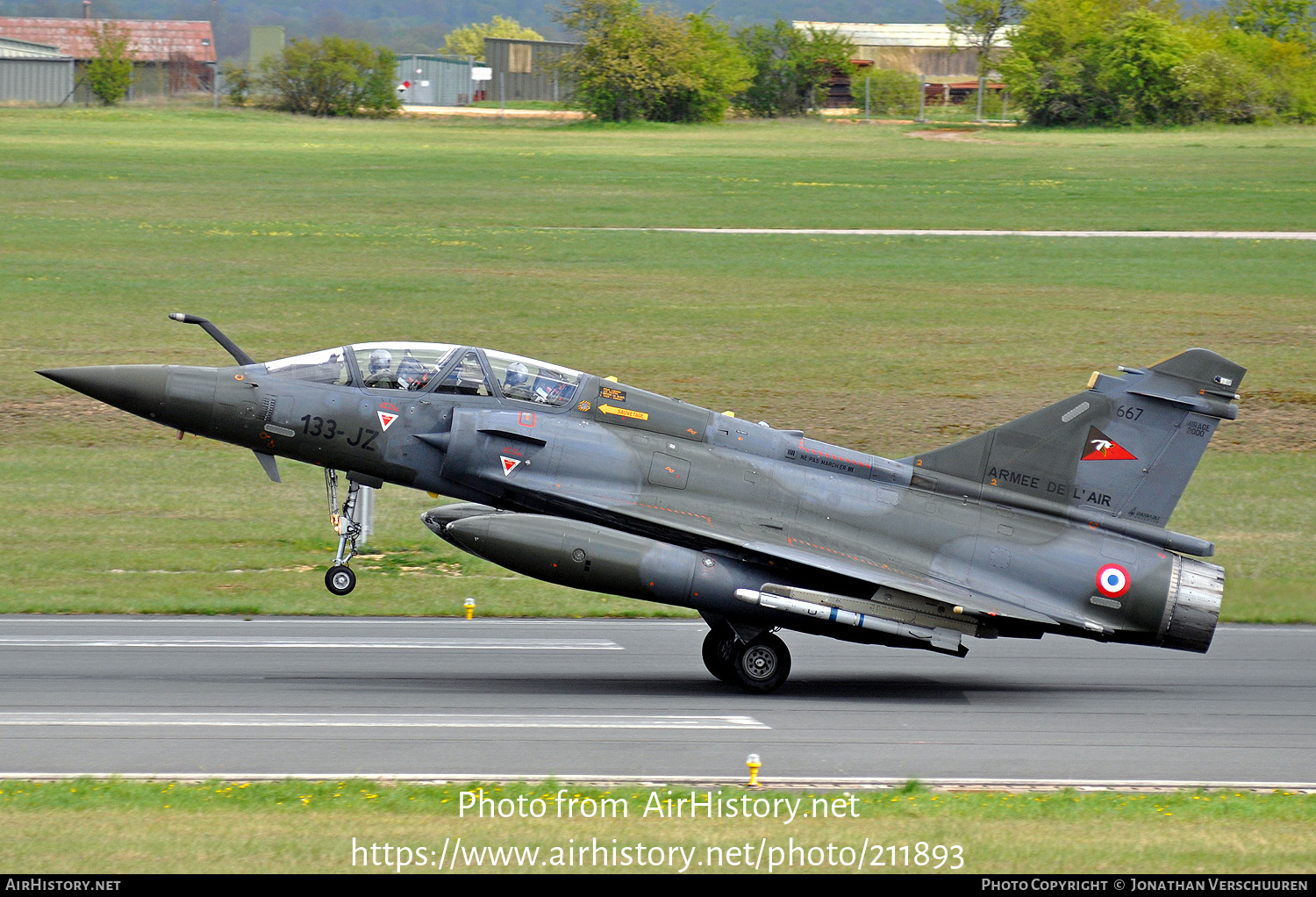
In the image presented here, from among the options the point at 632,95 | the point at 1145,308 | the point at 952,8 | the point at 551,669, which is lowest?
the point at 551,669

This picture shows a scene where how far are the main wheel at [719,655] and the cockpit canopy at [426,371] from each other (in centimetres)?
A: 311

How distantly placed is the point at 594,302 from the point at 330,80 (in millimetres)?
76236

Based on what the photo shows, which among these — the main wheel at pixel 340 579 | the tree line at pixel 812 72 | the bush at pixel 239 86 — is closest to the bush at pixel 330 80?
the tree line at pixel 812 72

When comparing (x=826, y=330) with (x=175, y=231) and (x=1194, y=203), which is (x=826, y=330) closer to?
(x=175, y=231)

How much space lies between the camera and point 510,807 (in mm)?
10914

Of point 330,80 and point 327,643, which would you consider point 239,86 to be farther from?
point 327,643

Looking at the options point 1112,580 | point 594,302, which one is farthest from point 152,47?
point 1112,580

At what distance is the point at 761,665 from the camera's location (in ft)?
51.0

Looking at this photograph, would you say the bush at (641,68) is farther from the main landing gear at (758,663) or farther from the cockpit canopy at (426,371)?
the main landing gear at (758,663)

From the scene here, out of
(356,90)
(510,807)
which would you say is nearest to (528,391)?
(510,807)

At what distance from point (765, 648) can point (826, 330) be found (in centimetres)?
2473

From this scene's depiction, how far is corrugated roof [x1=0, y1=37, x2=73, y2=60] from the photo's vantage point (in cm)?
12375

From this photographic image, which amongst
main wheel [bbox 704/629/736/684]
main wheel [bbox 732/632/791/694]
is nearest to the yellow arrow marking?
main wheel [bbox 704/629/736/684]

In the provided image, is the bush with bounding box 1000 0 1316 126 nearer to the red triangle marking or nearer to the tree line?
the tree line
